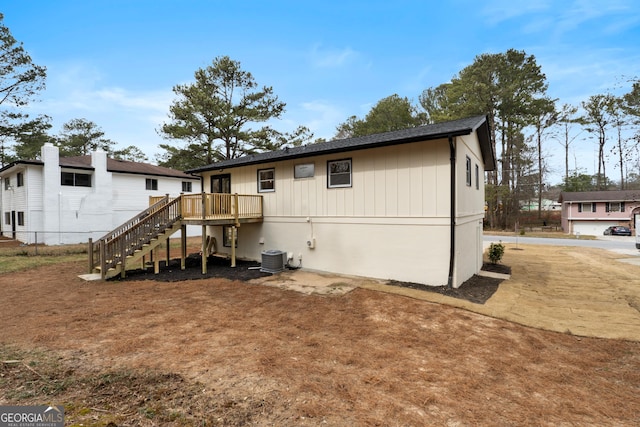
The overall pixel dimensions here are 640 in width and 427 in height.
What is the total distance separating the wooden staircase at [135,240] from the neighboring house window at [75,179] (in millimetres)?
11569

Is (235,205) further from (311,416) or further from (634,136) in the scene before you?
(634,136)

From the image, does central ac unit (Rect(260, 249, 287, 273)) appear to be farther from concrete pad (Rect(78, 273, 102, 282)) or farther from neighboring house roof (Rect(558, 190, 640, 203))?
neighboring house roof (Rect(558, 190, 640, 203))

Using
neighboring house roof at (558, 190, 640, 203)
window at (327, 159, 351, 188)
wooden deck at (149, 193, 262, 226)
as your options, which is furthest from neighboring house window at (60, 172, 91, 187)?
neighboring house roof at (558, 190, 640, 203)

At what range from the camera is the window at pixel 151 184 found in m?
21.4

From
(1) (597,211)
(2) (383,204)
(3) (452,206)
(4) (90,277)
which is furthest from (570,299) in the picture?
(1) (597,211)

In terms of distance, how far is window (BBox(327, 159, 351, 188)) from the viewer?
9.34 meters

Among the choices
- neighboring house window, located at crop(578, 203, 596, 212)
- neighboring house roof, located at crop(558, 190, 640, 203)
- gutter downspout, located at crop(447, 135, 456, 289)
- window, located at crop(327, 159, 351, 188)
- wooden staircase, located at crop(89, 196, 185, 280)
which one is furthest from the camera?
neighboring house window, located at crop(578, 203, 596, 212)

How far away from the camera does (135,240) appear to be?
30.4 ft

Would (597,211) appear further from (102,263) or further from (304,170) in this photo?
(102,263)

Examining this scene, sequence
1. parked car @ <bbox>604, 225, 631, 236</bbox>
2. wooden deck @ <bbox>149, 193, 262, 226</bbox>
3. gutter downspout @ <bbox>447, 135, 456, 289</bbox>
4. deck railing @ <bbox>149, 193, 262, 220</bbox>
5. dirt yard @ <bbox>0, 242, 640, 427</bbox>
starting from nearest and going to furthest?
dirt yard @ <bbox>0, 242, 640, 427</bbox> < gutter downspout @ <bbox>447, 135, 456, 289</bbox> < wooden deck @ <bbox>149, 193, 262, 226</bbox> < deck railing @ <bbox>149, 193, 262, 220</bbox> < parked car @ <bbox>604, 225, 631, 236</bbox>

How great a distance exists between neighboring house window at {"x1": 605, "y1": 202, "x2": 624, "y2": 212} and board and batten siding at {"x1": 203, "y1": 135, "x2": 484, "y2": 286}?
3362 cm

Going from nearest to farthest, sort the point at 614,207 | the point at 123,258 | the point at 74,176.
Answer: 1. the point at 123,258
2. the point at 74,176
3. the point at 614,207

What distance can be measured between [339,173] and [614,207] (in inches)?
1565

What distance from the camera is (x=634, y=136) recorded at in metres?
6.61
